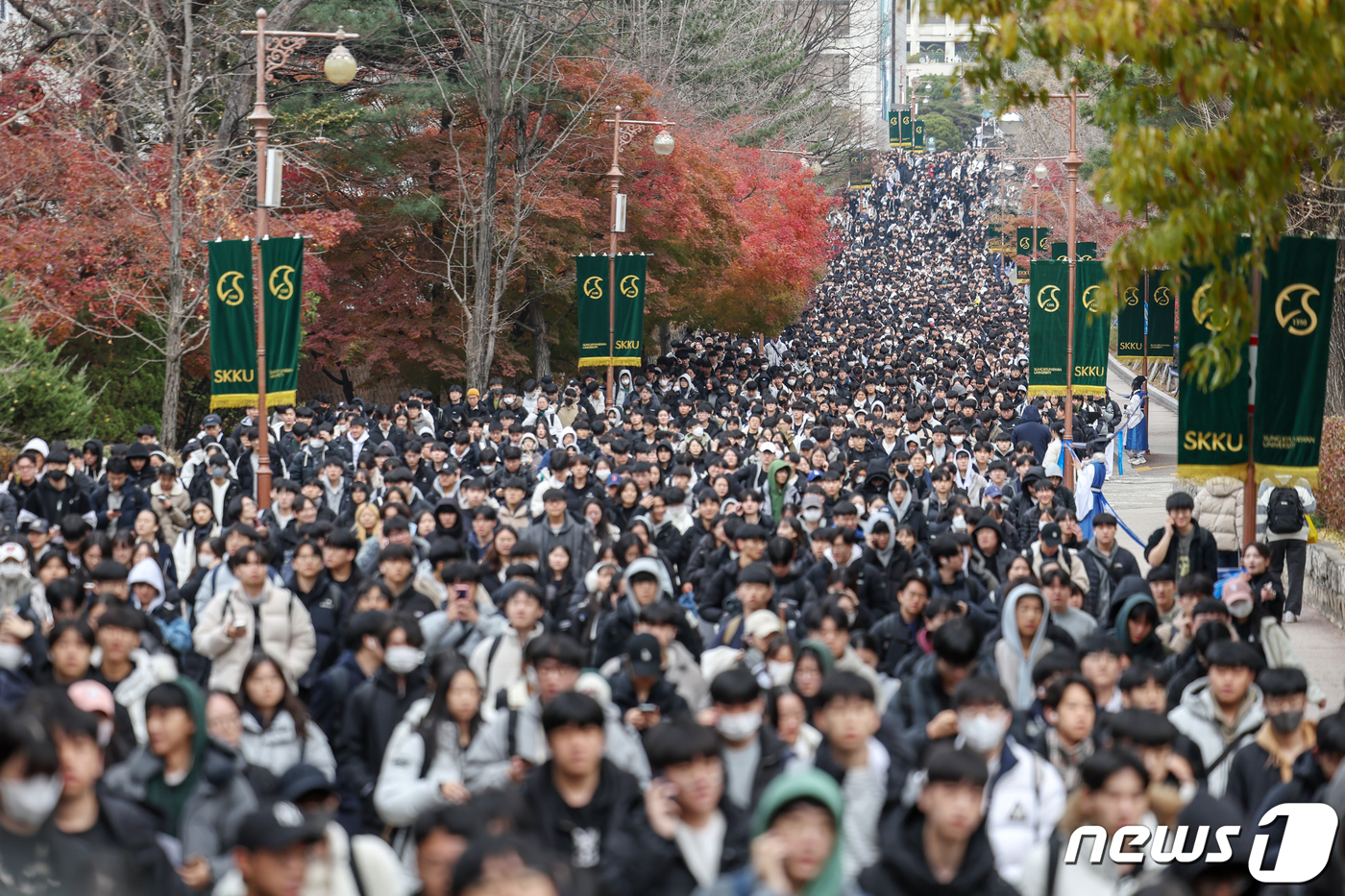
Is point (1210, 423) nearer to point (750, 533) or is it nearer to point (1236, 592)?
point (1236, 592)

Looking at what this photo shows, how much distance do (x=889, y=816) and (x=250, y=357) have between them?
11752 millimetres

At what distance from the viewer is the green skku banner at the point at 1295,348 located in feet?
31.9

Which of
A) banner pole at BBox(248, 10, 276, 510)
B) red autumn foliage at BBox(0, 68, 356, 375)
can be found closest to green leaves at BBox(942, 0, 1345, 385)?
banner pole at BBox(248, 10, 276, 510)

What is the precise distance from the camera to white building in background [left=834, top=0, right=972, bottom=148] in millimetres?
111938

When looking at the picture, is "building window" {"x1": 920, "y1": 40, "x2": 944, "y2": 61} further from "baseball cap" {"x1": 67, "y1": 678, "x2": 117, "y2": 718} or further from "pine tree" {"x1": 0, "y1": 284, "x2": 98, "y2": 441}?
"baseball cap" {"x1": 67, "y1": 678, "x2": 117, "y2": 718}

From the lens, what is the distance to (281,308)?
15773 mm

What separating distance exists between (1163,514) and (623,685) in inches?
646

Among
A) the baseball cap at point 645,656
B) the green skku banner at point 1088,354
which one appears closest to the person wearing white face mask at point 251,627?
the baseball cap at point 645,656

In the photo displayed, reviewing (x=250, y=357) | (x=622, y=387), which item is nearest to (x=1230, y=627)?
(x=250, y=357)

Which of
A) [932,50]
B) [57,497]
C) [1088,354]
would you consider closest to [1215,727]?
[57,497]

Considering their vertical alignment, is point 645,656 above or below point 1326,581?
above

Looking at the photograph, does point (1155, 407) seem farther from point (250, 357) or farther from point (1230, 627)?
point (1230, 627)

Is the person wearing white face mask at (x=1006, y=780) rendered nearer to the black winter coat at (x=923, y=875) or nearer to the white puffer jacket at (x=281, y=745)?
the black winter coat at (x=923, y=875)

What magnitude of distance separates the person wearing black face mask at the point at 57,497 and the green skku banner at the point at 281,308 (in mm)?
2953
